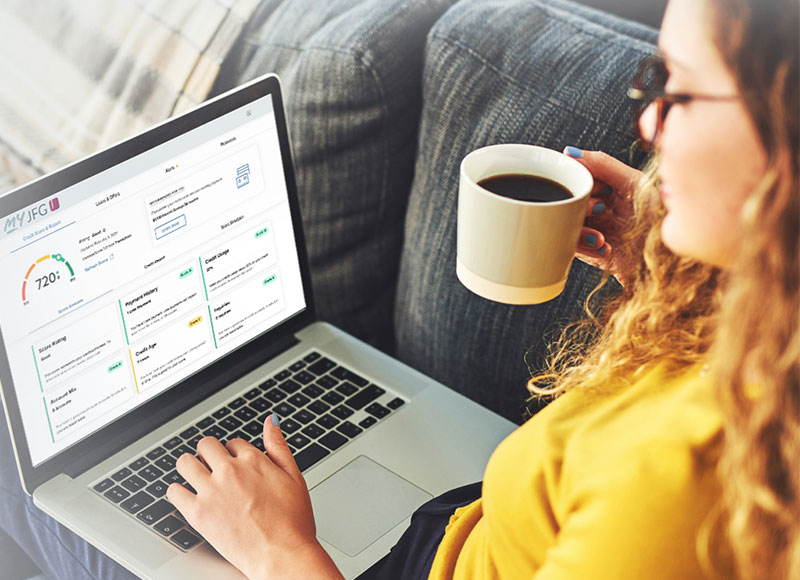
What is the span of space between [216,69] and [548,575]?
976 millimetres

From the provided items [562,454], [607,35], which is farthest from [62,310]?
[607,35]

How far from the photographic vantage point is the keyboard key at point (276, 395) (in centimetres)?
98

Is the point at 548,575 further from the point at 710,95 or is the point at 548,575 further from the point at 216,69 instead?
the point at 216,69

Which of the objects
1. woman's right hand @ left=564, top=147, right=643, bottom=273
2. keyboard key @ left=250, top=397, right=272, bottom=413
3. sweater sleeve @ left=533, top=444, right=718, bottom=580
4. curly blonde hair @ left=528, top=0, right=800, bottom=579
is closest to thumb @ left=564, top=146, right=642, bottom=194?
woman's right hand @ left=564, top=147, right=643, bottom=273

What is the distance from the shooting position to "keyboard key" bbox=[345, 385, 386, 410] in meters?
0.99

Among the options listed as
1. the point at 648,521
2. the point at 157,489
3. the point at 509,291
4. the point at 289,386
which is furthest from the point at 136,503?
the point at 648,521

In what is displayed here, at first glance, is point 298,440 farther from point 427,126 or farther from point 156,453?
point 427,126

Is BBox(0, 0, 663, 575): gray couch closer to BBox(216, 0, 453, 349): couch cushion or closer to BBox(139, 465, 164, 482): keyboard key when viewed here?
BBox(216, 0, 453, 349): couch cushion

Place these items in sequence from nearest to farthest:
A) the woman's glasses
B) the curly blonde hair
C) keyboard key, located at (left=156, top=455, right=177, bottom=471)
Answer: the curly blonde hair < the woman's glasses < keyboard key, located at (left=156, top=455, right=177, bottom=471)

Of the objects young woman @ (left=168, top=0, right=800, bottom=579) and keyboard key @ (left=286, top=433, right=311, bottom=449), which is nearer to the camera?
young woman @ (left=168, top=0, right=800, bottom=579)

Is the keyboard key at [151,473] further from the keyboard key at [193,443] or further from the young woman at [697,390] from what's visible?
the young woman at [697,390]

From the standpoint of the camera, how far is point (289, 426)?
0.95 meters

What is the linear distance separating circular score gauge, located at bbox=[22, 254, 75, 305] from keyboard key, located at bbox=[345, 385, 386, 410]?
1.20ft

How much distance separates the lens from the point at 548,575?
0.54 m
